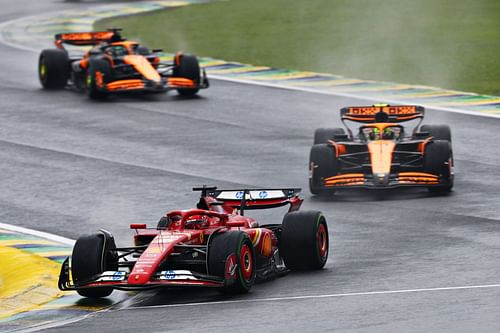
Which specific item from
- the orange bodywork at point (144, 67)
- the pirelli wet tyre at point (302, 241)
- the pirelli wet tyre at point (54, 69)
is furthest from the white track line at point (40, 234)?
the pirelli wet tyre at point (54, 69)

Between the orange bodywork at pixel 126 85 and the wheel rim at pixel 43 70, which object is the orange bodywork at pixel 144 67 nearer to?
the orange bodywork at pixel 126 85

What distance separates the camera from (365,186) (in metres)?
19.9

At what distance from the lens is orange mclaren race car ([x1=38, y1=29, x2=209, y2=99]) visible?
29.4 meters

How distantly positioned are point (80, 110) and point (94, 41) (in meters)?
3.05

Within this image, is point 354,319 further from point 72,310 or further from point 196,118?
point 196,118

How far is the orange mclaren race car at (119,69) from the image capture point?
29.4m

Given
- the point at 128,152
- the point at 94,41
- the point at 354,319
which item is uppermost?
the point at 94,41

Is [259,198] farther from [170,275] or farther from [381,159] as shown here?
[381,159]

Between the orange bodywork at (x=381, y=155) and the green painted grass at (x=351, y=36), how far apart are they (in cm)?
970

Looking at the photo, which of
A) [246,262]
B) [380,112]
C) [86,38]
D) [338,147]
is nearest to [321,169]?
[338,147]

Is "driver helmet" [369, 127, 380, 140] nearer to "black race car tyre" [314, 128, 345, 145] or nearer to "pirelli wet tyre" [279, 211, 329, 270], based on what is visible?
"black race car tyre" [314, 128, 345, 145]

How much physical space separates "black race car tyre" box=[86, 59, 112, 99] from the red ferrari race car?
14.3 meters

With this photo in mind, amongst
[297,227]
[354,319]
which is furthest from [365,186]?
[354,319]

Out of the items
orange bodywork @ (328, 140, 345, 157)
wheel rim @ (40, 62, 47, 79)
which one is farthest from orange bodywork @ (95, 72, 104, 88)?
orange bodywork @ (328, 140, 345, 157)
